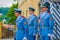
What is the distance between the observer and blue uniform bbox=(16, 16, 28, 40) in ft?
36.9

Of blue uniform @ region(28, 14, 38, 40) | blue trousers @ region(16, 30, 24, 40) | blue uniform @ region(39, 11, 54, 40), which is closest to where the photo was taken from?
blue uniform @ region(39, 11, 54, 40)

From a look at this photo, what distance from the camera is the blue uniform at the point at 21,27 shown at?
1124 centimetres

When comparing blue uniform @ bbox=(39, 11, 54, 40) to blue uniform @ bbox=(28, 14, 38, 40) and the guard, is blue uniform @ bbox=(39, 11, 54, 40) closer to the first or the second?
blue uniform @ bbox=(28, 14, 38, 40)

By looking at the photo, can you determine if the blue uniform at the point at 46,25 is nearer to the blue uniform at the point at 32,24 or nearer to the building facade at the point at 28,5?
the blue uniform at the point at 32,24

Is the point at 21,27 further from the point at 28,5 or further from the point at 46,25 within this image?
the point at 28,5

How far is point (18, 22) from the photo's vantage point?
37.0 feet

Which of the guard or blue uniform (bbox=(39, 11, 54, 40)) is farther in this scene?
the guard

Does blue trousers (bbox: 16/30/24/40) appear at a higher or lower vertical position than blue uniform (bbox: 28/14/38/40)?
lower

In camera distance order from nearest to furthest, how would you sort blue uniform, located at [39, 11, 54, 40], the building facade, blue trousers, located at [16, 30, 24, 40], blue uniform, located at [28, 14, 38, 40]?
blue uniform, located at [39, 11, 54, 40] < blue uniform, located at [28, 14, 38, 40] < blue trousers, located at [16, 30, 24, 40] < the building facade

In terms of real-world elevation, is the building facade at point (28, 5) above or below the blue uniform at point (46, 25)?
below

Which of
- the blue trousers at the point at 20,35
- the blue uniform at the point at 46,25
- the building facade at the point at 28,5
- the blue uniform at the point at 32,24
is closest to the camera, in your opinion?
the blue uniform at the point at 46,25

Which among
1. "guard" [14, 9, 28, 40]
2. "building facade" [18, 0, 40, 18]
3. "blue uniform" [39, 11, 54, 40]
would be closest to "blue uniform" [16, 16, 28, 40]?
"guard" [14, 9, 28, 40]

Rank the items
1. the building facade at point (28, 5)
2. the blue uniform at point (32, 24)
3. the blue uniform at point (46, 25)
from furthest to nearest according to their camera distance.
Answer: the building facade at point (28, 5)
the blue uniform at point (32, 24)
the blue uniform at point (46, 25)

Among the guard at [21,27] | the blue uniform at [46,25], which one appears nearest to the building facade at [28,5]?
the guard at [21,27]
